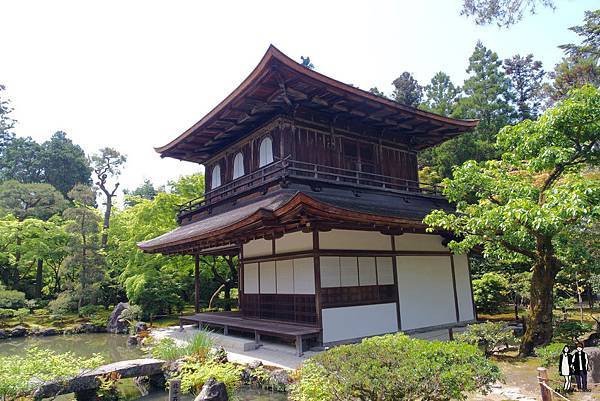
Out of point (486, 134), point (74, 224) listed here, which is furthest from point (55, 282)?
point (486, 134)

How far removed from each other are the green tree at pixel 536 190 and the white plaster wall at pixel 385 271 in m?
2.57

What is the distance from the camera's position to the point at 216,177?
634 inches

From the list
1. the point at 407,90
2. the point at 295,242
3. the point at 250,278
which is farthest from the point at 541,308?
the point at 407,90

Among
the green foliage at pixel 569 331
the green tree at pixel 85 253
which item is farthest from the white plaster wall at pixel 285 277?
the green tree at pixel 85 253

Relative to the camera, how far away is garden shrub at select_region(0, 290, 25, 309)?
21969 millimetres

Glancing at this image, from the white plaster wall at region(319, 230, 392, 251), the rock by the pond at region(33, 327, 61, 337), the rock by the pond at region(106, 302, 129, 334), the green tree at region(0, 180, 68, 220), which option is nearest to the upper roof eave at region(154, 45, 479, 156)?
the white plaster wall at region(319, 230, 392, 251)

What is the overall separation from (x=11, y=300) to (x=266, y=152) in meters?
19.1

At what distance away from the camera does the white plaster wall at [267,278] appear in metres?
11.9

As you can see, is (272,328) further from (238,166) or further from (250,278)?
(238,166)

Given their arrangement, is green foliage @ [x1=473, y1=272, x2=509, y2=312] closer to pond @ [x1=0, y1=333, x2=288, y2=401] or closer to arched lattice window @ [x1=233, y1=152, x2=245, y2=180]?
arched lattice window @ [x1=233, y1=152, x2=245, y2=180]

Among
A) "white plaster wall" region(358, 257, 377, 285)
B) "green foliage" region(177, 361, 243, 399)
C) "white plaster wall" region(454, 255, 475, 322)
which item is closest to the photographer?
"green foliage" region(177, 361, 243, 399)

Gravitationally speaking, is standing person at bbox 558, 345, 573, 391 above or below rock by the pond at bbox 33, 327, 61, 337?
above

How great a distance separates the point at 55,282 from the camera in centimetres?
2827

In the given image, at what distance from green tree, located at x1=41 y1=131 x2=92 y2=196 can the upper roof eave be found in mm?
41043
